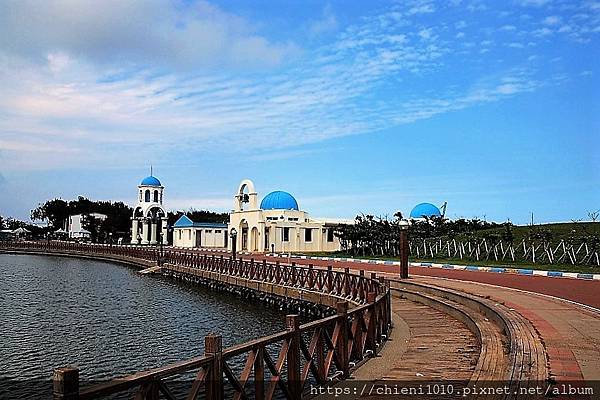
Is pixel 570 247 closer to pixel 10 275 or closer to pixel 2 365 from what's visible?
pixel 2 365

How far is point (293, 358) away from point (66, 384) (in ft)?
10.9

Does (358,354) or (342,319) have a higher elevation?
(342,319)

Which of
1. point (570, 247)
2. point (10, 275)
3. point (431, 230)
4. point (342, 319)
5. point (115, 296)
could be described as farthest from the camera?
point (431, 230)

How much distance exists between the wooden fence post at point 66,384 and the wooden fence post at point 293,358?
3.13 meters

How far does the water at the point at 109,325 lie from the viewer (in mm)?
13453

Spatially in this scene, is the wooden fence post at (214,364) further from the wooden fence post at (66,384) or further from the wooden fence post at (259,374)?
the wooden fence post at (66,384)

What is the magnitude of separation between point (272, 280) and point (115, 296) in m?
7.56

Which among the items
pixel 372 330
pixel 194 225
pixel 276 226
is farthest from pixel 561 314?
pixel 194 225

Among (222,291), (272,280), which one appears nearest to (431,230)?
(222,291)

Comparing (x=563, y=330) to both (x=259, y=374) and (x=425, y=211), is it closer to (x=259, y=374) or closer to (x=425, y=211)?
(x=259, y=374)

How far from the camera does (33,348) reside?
1505cm

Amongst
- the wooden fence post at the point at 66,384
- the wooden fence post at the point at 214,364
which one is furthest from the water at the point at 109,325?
the wooden fence post at the point at 66,384

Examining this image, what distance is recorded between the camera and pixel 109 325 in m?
18.9

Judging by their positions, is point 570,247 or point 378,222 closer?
point 570,247
